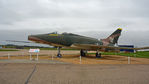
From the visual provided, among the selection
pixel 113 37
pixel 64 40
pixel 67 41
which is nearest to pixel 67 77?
pixel 64 40

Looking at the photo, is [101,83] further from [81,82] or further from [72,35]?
[72,35]

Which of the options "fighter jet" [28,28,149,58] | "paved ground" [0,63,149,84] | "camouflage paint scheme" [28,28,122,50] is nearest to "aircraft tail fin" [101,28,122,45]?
"fighter jet" [28,28,149,58]

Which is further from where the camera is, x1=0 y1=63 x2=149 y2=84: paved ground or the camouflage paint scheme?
the camouflage paint scheme

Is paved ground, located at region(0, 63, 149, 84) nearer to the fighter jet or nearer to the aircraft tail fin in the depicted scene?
the fighter jet

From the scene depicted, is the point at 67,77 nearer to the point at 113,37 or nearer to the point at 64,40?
the point at 64,40

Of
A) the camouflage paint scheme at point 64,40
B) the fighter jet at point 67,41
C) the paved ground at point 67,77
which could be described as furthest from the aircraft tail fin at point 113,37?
the paved ground at point 67,77

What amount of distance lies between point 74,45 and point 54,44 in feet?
9.82

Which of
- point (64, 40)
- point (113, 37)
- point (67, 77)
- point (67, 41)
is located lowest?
point (67, 77)

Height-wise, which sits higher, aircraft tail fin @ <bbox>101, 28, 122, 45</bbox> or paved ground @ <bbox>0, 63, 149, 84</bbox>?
aircraft tail fin @ <bbox>101, 28, 122, 45</bbox>

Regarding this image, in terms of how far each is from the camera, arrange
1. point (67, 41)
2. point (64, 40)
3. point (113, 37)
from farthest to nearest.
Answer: point (113, 37), point (67, 41), point (64, 40)

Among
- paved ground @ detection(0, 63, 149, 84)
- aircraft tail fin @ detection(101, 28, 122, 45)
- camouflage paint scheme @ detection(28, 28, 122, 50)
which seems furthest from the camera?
aircraft tail fin @ detection(101, 28, 122, 45)

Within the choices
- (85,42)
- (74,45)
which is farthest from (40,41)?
(85,42)

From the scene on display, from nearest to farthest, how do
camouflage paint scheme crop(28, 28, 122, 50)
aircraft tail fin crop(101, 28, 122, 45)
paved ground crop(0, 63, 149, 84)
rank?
paved ground crop(0, 63, 149, 84) < camouflage paint scheme crop(28, 28, 122, 50) < aircraft tail fin crop(101, 28, 122, 45)

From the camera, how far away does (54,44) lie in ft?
62.1
